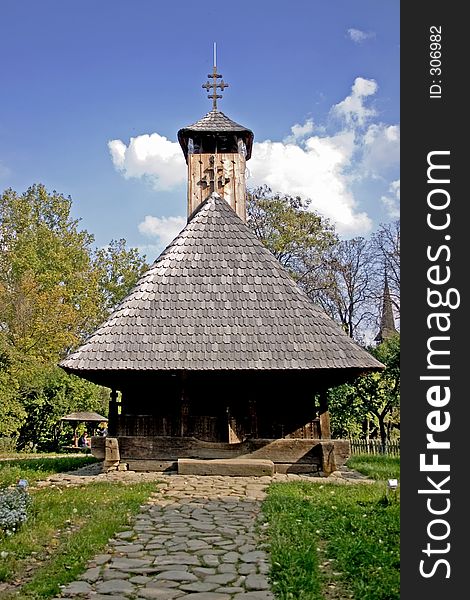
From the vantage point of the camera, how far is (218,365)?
8.81 metres

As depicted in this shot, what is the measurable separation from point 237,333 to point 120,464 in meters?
2.80

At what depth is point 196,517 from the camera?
19.6ft

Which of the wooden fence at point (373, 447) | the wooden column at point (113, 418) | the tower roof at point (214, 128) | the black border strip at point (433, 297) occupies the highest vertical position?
the tower roof at point (214, 128)

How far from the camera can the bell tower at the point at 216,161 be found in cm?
1350

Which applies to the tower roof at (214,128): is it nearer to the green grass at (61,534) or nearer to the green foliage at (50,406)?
the green grass at (61,534)

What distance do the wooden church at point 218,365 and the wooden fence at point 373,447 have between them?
5.47 metres

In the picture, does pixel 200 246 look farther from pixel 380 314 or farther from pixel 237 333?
pixel 380 314

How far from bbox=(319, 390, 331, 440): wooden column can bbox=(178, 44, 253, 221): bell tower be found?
5185mm

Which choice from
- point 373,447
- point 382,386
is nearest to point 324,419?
point 373,447

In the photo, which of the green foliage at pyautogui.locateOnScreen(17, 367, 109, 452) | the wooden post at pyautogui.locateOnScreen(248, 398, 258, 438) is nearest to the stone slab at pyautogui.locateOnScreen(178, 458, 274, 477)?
the wooden post at pyautogui.locateOnScreen(248, 398, 258, 438)

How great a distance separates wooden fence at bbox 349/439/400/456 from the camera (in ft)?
48.2

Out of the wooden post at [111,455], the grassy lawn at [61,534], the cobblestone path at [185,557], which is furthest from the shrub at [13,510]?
the wooden post at [111,455]

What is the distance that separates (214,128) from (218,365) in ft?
22.4

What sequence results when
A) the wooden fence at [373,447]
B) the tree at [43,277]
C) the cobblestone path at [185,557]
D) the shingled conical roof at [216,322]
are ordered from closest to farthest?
the cobblestone path at [185,557] < the shingled conical roof at [216,322] < the wooden fence at [373,447] < the tree at [43,277]
